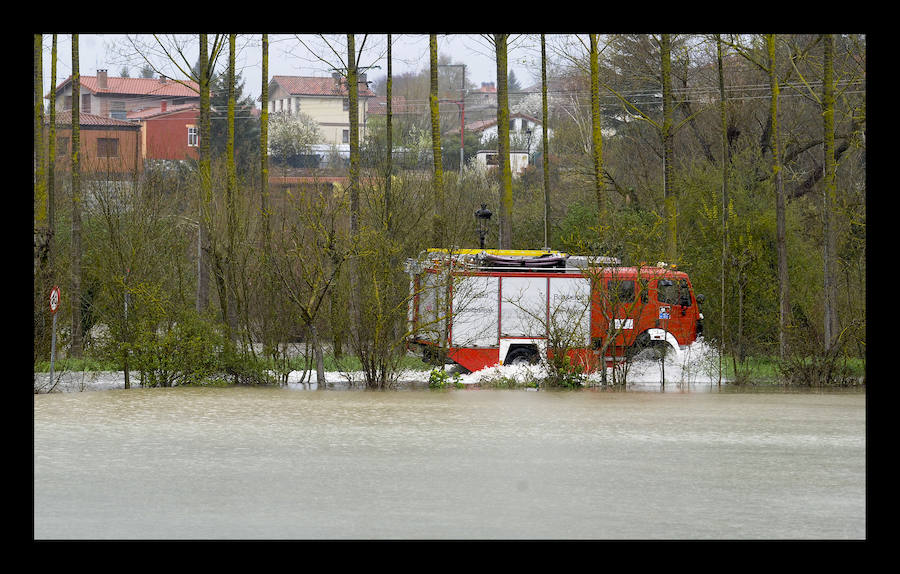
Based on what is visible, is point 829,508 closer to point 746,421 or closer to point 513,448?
point 513,448

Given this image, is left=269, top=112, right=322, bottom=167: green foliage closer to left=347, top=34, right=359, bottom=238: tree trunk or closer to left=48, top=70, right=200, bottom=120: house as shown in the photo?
left=48, top=70, right=200, bottom=120: house

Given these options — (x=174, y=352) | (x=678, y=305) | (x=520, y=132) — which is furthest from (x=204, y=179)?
(x=520, y=132)

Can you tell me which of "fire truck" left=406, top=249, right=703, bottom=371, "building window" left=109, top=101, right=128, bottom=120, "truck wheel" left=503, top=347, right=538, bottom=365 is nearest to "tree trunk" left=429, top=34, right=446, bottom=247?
"fire truck" left=406, top=249, right=703, bottom=371

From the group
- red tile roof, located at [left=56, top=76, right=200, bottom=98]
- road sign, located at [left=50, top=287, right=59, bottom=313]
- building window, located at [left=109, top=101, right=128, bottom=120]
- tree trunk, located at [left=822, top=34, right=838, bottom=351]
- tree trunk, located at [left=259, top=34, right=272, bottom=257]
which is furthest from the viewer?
red tile roof, located at [left=56, top=76, right=200, bottom=98]

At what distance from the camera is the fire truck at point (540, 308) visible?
2216 cm

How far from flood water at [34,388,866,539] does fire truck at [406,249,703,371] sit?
4.19ft

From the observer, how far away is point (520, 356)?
76.8 ft

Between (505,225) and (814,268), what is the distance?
26.5ft

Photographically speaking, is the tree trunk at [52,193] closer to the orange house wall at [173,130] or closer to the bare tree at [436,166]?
the bare tree at [436,166]

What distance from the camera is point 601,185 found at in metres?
30.8

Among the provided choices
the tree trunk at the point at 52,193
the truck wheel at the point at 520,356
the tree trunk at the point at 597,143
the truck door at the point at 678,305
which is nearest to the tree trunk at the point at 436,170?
the tree trunk at the point at 597,143

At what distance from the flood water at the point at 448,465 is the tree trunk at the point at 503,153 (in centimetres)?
940

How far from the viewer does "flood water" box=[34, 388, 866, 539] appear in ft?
35.0
